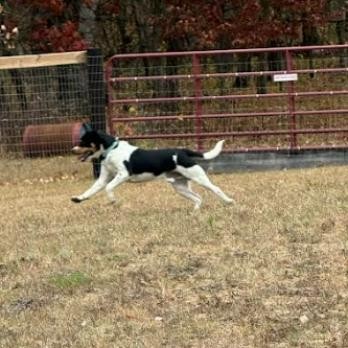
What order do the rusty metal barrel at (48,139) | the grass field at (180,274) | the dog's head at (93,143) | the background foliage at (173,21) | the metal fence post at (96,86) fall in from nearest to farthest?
1. the grass field at (180,274)
2. the dog's head at (93,143)
3. the metal fence post at (96,86)
4. the rusty metal barrel at (48,139)
5. the background foliage at (173,21)

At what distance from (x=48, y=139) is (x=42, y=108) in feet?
1.91

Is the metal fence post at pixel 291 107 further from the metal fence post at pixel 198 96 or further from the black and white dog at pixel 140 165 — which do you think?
the black and white dog at pixel 140 165

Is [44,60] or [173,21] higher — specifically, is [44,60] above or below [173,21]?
below

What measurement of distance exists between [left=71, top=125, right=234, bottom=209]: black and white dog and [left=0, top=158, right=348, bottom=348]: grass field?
10.1 inches

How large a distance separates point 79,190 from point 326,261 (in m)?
6.64

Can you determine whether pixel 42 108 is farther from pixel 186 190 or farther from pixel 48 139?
pixel 186 190

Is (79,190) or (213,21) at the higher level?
(213,21)

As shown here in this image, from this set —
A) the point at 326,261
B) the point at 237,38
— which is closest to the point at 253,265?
the point at 326,261

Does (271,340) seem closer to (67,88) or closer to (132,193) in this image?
(132,193)

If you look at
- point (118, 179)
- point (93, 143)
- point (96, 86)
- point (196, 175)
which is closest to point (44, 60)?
point (96, 86)

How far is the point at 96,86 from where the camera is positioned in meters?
13.7

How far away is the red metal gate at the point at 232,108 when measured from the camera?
13.9 m

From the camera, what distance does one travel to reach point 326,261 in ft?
19.9

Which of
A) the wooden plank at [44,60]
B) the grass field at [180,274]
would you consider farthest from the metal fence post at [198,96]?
the grass field at [180,274]
